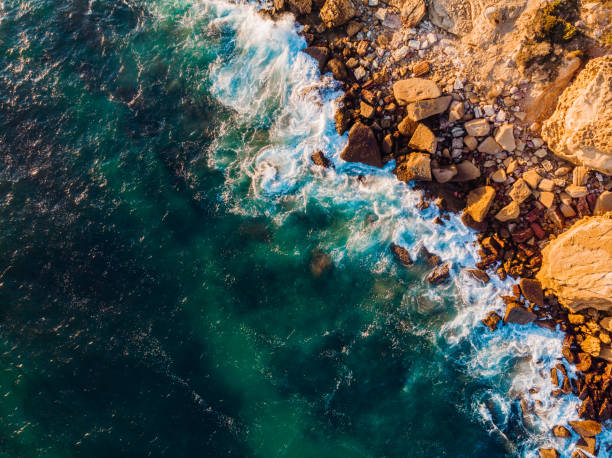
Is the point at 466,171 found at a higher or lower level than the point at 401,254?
higher

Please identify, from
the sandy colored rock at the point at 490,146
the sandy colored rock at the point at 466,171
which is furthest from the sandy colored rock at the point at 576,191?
the sandy colored rock at the point at 466,171

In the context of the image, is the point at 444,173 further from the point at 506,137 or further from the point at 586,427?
the point at 586,427

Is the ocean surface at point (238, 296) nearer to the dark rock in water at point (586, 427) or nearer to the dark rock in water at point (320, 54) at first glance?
the dark rock in water at point (320, 54)

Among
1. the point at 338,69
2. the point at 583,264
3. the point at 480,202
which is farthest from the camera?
the point at 338,69

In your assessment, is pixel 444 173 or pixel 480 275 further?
pixel 480 275

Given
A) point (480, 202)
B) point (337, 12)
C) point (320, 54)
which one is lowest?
point (480, 202)

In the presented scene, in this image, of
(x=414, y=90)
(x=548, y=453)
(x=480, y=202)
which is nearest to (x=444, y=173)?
(x=480, y=202)

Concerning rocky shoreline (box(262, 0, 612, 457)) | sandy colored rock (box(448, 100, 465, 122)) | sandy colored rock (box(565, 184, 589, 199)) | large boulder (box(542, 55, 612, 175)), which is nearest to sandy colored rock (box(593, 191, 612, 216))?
rocky shoreline (box(262, 0, 612, 457))

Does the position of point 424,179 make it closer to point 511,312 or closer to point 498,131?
point 498,131

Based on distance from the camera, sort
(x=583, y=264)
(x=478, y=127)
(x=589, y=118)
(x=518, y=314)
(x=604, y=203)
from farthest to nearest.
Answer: (x=518, y=314) < (x=478, y=127) < (x=604, y=203) < (x=583, y=264) < (x=589, y=118)
